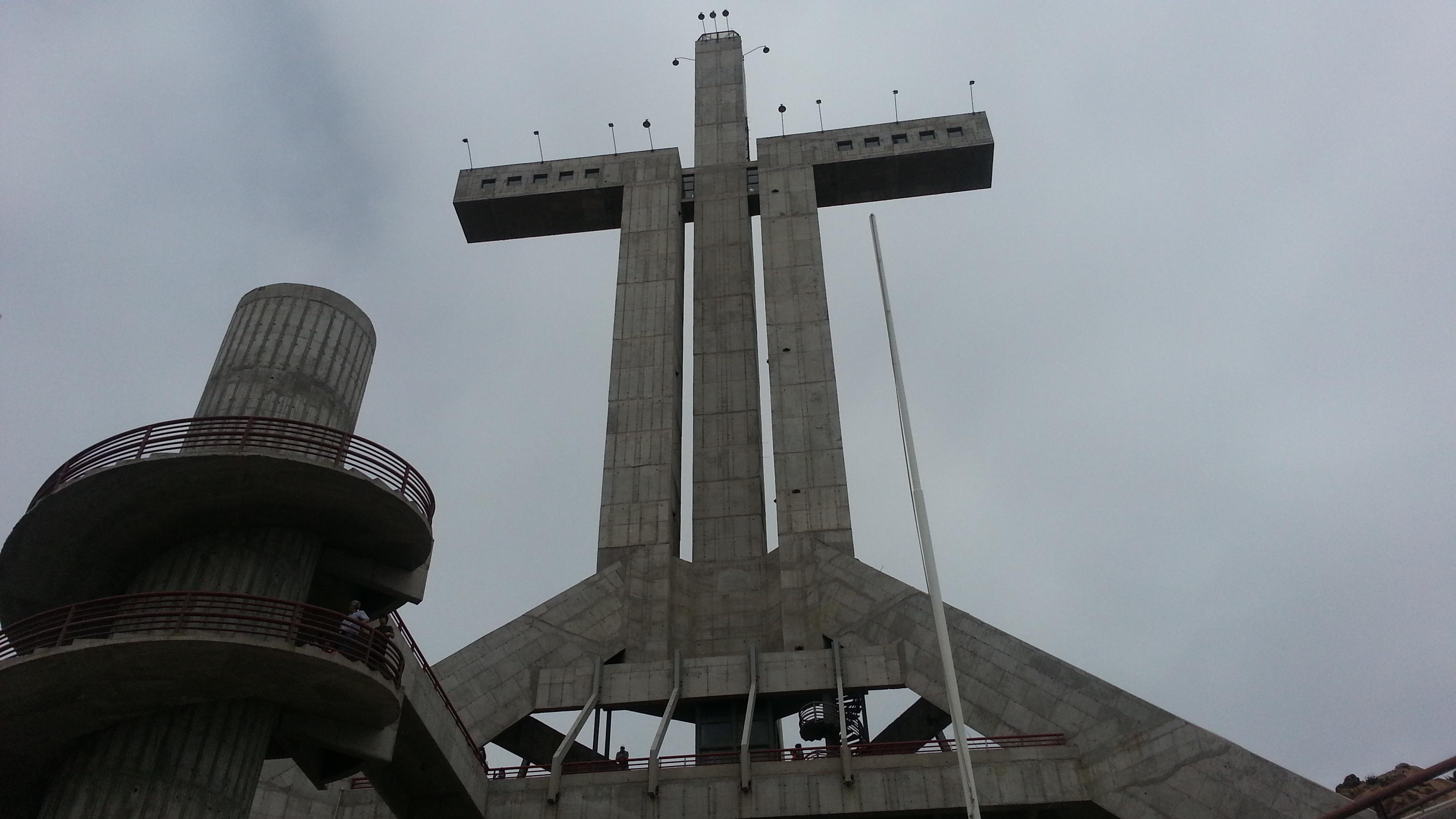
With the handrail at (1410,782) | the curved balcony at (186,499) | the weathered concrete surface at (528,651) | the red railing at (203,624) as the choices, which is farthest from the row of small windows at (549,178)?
the handrail at (1410,782)

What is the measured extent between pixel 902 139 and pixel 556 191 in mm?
13853

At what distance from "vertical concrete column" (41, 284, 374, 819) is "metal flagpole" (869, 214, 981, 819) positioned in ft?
33.1

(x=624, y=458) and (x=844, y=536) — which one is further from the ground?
(x=624, y=458)

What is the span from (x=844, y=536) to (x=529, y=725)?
1083cm

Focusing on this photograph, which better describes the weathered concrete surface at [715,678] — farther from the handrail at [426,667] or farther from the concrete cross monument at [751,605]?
the handrail at [426,667]

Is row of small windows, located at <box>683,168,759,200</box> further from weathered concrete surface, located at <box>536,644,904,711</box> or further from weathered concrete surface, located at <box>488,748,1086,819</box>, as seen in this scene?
weathered concrete surface, located at <box>488,748,1086,819</box>

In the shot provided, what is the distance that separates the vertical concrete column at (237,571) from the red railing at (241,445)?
3.48 ft

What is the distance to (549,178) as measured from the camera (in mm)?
43438

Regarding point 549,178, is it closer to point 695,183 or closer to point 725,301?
point 695,183

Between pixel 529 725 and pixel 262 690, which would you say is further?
pixel 529 725

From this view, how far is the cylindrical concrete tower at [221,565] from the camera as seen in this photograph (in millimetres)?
15469

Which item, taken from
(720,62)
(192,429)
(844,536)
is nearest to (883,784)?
(844,536)

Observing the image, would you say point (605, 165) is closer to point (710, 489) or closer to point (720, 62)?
point (720, 62)

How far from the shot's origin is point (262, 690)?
1636 cm
